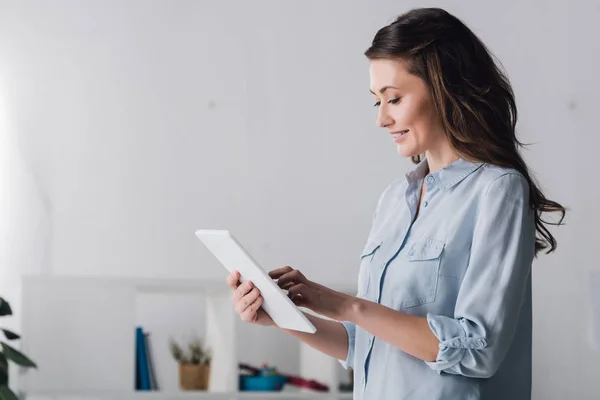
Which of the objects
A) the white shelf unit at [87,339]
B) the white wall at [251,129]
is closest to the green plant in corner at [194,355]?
the white shelf unit at [87,339]

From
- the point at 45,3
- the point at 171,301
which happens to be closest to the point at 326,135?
the point at 171,301

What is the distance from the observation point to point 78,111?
3.20 metres

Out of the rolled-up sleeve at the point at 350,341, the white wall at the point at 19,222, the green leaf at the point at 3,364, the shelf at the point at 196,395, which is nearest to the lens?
the rolled-up sleeve at the point at 350,341

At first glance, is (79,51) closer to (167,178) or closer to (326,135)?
(167,178)

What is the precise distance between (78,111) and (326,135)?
990mm

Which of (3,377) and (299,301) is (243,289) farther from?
(3,377)

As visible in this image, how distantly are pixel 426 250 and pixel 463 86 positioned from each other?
0.28 meters

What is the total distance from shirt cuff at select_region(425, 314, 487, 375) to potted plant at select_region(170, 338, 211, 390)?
1.71 m

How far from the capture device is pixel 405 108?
1428mm

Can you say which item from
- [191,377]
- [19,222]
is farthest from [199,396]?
[19,222]

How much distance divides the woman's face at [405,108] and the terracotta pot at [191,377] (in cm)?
168

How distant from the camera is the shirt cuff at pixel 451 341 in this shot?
1289 millimetres

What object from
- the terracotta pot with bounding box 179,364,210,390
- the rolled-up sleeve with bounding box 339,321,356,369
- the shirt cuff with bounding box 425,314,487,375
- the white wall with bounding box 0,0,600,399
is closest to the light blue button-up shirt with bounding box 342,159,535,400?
the shirt cuff with bounding box 425,314,487,375

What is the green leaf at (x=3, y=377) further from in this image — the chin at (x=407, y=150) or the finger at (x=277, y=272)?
the chin at (x=407, y=150)
